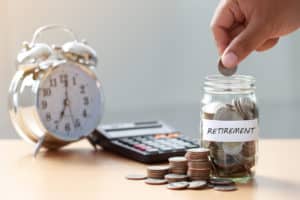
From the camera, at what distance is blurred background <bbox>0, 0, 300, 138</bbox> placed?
2.29m

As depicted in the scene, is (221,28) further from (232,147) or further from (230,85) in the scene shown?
(232,147)

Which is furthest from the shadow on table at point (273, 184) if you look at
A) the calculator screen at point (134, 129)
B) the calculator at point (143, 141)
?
the calculator screen at point (134, 129)

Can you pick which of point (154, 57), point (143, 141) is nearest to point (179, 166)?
point (143, 141)

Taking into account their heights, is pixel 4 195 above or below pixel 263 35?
below

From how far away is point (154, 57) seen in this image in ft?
7.80

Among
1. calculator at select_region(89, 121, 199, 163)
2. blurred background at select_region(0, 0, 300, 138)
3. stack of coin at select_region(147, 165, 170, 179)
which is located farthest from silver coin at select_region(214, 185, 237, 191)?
blurred background at select_region(0, 0, 300, 138)

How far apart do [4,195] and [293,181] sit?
0.49 meters

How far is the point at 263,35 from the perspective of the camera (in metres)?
1.30

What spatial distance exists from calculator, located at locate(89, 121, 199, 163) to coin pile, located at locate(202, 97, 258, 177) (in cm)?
18

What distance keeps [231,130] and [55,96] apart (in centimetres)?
46

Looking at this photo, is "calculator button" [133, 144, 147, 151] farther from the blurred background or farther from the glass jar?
the blurred background

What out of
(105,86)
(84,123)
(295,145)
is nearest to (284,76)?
(105,86)

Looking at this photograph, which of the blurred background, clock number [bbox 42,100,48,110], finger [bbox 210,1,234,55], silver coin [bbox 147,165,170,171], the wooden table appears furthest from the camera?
the blurred background

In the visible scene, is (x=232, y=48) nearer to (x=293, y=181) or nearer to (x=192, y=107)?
(x=293, y=181)
